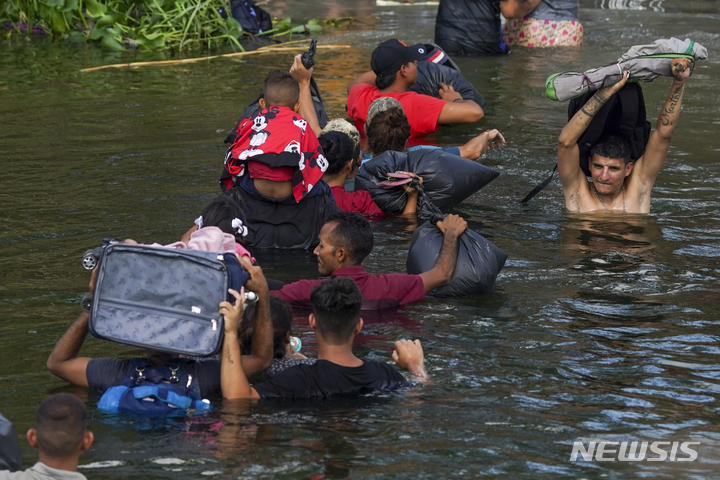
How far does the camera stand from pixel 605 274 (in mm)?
5324

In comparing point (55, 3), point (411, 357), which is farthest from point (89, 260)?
point (55, 3)

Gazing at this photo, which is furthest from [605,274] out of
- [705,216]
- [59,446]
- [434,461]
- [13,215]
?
[13,215]

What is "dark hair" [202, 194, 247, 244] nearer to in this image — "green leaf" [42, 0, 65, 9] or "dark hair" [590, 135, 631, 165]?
"dark hair" [590, 135, 631, 165]

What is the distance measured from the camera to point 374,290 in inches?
186

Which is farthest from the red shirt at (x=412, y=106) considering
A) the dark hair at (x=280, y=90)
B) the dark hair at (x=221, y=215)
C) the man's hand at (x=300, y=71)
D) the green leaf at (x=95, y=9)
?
the green leaf at (x=95, y=9)

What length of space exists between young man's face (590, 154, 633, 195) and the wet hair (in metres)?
1.57

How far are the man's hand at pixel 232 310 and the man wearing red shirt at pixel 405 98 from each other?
445 centimetres

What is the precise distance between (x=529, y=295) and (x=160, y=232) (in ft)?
7.81

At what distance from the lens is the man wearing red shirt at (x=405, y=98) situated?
7711 mm

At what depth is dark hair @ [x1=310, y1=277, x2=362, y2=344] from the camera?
3.71 metres

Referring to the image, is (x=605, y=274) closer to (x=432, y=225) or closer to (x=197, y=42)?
(x=432, y=225)

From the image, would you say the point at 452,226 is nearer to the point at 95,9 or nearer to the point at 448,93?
the point at 448,93

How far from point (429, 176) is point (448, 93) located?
233 centimetres

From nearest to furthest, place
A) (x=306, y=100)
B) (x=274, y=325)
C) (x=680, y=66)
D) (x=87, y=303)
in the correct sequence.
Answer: (x=87, y=303)
(x=274, y=325)
(x=680, y=66)
(x=306, y=100)
